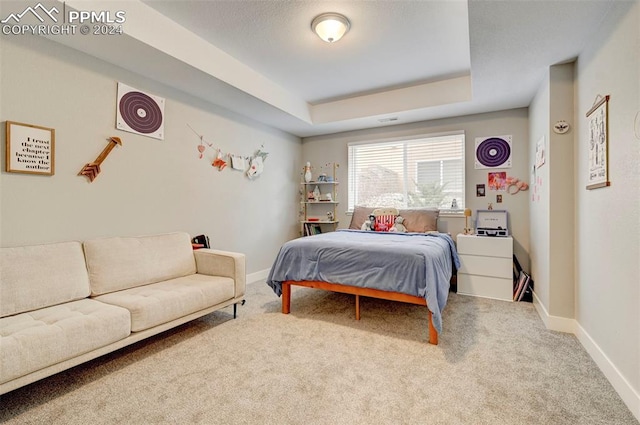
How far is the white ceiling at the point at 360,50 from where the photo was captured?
2.08 m

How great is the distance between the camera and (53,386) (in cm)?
174

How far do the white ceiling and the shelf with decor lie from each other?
1.33 m

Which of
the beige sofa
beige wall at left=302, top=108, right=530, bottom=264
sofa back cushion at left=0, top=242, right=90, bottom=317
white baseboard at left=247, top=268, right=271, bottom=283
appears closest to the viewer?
the beige sofa

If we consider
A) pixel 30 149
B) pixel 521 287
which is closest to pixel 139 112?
pixel 30 149

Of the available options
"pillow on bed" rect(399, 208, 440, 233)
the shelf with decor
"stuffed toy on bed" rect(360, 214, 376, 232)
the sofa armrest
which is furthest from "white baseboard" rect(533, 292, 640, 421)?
the shelf with decor

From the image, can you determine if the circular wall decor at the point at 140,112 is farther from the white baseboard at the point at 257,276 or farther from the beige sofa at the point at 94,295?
the white baseboard at the point at 257,276

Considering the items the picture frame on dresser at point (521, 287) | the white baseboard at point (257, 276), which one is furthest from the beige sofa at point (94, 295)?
the picture frame on dresser at point (521, 287)

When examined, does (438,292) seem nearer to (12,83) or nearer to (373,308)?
(373,308)

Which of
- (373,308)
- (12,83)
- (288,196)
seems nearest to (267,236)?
(288,196)

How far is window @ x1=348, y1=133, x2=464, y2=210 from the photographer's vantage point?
13.7 ft

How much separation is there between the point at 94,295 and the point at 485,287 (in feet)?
12.2

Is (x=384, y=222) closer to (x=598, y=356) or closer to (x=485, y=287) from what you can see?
(x=485, y=287)

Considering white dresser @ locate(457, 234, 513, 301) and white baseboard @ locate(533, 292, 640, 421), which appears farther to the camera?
white dresser @ locate(457, 234, 513, 301)

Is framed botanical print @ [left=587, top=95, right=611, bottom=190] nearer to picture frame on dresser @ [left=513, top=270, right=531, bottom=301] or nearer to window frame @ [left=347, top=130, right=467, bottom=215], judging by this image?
picture frame on dresser @ [left=513, top=270, right=531, bottom=301]
